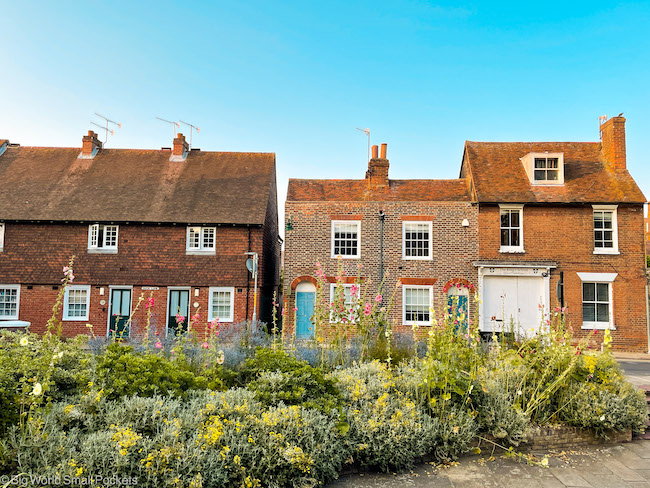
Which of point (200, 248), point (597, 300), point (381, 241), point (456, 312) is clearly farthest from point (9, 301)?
point (597, 300)

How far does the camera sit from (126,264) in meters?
18.6

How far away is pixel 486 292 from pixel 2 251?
20.9 metres

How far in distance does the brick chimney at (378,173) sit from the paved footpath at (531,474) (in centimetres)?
1540

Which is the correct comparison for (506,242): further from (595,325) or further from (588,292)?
(595,325)

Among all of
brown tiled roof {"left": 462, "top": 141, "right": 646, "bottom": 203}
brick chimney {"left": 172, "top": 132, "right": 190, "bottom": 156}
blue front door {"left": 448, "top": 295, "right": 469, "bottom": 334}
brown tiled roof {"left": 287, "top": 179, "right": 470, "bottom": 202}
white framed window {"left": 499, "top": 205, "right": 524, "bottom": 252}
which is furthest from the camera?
brick chimney {"left": 172, "top": 132, "right": 190, "bottom": 156}

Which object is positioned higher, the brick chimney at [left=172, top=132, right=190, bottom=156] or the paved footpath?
the brick chimney at [left=172, top=132, right=190, bottom=156]

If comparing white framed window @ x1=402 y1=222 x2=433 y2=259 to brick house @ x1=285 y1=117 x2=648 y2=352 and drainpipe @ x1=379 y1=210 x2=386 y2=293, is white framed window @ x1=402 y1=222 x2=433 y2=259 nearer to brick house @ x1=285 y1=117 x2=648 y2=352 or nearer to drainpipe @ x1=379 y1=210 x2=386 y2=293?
brick house @ x1=285 y1=117 x2=648 y2=352

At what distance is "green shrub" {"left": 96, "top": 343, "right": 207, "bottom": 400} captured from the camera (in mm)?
4617

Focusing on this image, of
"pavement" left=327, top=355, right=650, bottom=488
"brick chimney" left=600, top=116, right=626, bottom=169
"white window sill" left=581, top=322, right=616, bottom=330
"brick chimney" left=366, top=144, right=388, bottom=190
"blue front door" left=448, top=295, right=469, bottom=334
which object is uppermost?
"brick chimney" left=600, top=116, right=626, bottom=169

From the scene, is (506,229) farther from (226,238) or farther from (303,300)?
(226,238)

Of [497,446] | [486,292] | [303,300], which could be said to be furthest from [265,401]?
[486,292]

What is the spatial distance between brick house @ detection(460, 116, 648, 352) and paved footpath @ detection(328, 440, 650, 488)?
40.3 feet

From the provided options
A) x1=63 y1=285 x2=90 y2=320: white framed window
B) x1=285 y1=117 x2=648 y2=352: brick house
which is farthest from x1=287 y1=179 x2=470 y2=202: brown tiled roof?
x1=63 y1=285 x2=90 y2=320: white framed window

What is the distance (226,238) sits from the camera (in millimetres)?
18922
